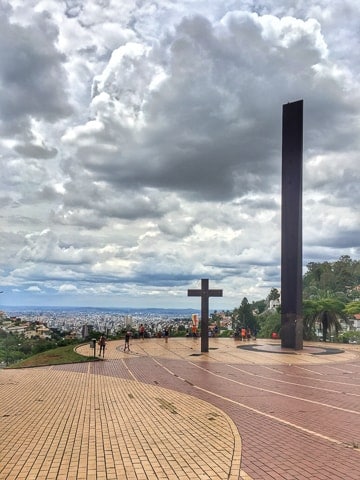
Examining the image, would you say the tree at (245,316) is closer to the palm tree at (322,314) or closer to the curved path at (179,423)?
Answer: the palm tree at (322,314)

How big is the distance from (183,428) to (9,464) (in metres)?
3.58

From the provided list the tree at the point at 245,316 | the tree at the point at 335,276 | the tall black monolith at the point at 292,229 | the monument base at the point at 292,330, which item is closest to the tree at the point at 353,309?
the monument base at the point at 292,330

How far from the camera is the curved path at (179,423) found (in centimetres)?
702

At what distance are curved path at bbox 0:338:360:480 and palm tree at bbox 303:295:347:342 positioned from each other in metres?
19.1

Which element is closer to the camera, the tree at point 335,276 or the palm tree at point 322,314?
the palm tree at point 322,314

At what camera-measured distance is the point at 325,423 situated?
33.6ft

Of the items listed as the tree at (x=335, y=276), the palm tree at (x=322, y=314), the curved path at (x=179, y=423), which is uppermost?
the tree at (x=335, y=276)

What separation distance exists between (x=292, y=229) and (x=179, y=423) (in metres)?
21.1

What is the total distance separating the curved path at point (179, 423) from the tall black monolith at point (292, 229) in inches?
357

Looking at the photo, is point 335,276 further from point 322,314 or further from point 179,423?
point 179,423

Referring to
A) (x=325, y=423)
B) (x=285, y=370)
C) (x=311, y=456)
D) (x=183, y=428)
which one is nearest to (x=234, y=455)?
(x=311, y=456)

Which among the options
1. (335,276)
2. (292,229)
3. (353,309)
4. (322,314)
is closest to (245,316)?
(353,309)

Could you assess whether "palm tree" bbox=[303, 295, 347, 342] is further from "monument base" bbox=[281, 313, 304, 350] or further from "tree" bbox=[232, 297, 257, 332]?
"tree" bbox=[232, 297, 257, 332]

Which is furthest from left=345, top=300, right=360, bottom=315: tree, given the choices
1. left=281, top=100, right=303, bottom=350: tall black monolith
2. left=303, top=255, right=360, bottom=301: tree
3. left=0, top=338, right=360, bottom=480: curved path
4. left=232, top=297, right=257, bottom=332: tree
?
left=303, top=255, right=360, bottom=301: tree
